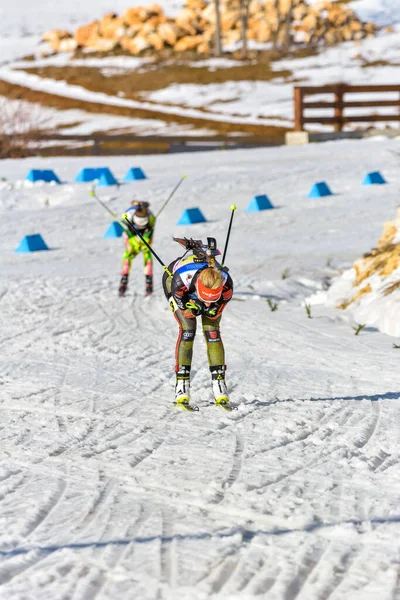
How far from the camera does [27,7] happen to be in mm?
92438

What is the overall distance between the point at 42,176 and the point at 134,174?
1914mm

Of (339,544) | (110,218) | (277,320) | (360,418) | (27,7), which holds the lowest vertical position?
(27,7)

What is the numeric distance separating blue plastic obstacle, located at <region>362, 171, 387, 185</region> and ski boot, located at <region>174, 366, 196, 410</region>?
510 inches

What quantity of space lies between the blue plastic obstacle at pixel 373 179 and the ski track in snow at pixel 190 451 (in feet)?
20.0

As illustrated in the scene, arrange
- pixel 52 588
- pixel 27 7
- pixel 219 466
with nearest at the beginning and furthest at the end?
1. pixel 52 588
2. pixel 219 466
3. pixel 27 7

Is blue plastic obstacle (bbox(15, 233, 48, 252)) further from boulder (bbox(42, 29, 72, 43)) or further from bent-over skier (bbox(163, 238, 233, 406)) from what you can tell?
boulder (bbox(42, 29, 72, 43))

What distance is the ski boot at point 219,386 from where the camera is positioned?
22.2 feet

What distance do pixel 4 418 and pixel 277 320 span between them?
4.38 meters

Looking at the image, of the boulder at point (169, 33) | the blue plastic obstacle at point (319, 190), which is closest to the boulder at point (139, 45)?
the boulder at point (169, 33)

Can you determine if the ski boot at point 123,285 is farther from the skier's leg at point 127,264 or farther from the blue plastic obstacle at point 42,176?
the blue plastic obstacle at point 42,176

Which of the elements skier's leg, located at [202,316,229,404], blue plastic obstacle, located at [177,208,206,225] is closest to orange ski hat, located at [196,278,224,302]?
skier's leg, located at [202,316,229,404]

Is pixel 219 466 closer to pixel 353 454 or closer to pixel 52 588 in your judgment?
pixel 353 454

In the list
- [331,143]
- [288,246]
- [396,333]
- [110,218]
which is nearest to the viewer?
[396,333]

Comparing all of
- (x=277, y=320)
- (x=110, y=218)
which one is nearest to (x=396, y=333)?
(x=277, y=320)
